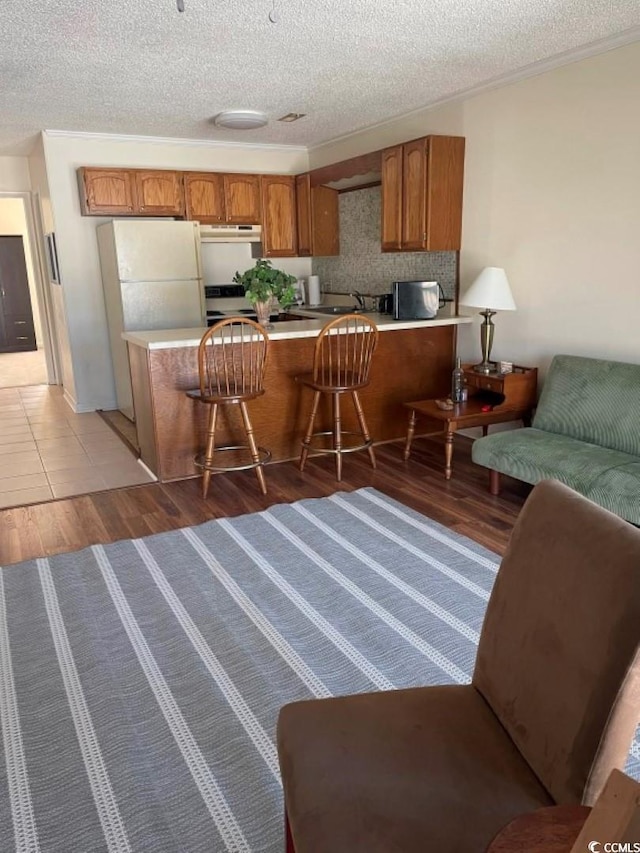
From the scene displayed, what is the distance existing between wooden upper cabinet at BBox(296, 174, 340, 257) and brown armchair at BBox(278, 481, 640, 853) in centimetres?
510

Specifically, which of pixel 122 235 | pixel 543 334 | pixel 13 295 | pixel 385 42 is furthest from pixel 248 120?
pixel 13 295

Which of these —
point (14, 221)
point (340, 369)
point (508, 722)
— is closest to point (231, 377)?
point (340, 369)

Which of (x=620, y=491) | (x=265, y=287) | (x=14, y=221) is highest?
(x=14, y=221)

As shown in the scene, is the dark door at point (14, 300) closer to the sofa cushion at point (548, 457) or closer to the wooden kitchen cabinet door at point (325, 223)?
the wooden kitchen cabinet door at point (325, 223)

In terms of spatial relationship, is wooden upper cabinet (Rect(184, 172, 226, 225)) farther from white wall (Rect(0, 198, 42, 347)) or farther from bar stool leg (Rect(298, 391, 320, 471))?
white wall (Rect(0, 198, 42, 347))

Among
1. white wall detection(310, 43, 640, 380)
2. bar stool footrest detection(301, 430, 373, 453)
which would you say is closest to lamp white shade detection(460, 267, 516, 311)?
white wall detection(310, 43, 640, 380)

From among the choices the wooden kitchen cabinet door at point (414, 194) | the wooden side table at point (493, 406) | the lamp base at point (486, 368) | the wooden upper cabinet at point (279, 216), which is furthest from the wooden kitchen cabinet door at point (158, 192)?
the lamp base at point (486, 368)

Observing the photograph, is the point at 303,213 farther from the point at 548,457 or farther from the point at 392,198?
the point at 548,457

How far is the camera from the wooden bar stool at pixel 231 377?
352 centimetres

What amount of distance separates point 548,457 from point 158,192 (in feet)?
13.4

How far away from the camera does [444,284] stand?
471 centimetres

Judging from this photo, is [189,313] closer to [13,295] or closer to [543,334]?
[543,334]

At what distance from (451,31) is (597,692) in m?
3.13

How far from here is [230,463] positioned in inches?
158
